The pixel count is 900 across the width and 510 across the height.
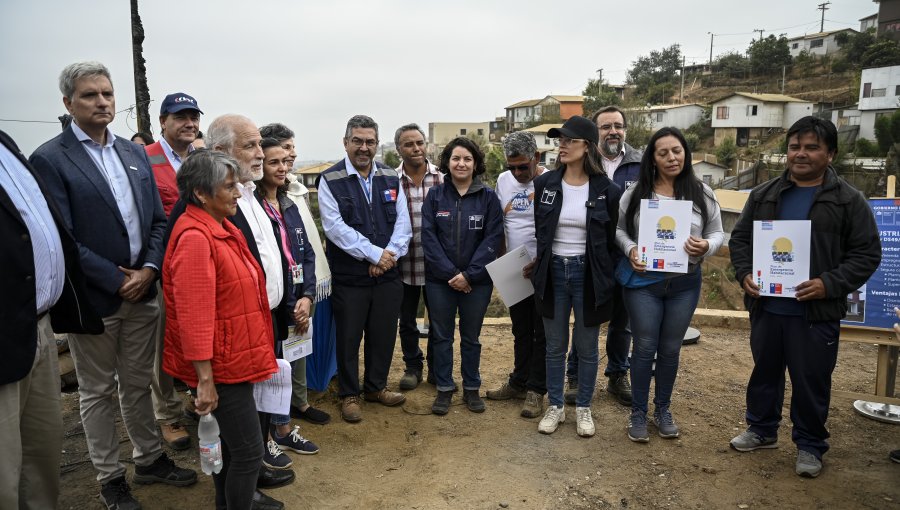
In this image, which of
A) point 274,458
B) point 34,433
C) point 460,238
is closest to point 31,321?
point 34,433

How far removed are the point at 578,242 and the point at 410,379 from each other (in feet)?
6.43

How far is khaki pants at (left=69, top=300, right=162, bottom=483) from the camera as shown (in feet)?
9.80

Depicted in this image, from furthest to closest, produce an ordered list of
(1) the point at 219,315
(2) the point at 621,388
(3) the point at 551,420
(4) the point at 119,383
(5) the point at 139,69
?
(5) the point at 139,69 < (2) the point at 621,388 < (3) the point at 551,420 < (4) the point at 119,383 < (1) the point at 219,315

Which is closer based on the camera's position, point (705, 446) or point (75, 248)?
point (75, 248)

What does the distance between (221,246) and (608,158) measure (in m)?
3.28

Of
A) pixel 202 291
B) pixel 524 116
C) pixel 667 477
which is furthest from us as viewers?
pixel 524 116

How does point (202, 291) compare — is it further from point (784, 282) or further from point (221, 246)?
point (784, 282)

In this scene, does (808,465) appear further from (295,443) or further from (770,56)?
(770,56)

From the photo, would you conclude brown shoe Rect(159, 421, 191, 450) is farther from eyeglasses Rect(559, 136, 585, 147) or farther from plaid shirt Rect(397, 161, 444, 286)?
eyeglasses Rect(559, 136, 585, 147)

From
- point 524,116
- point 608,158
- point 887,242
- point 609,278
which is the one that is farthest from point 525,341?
point 524,116

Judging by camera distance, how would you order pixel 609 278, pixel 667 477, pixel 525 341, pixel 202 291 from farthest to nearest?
pixel 525 341, pixel 609 278, pixel 667 477, pixel 202 291

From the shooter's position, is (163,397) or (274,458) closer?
(274,458)

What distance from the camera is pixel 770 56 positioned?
54.5m

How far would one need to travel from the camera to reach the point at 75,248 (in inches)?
100.0
